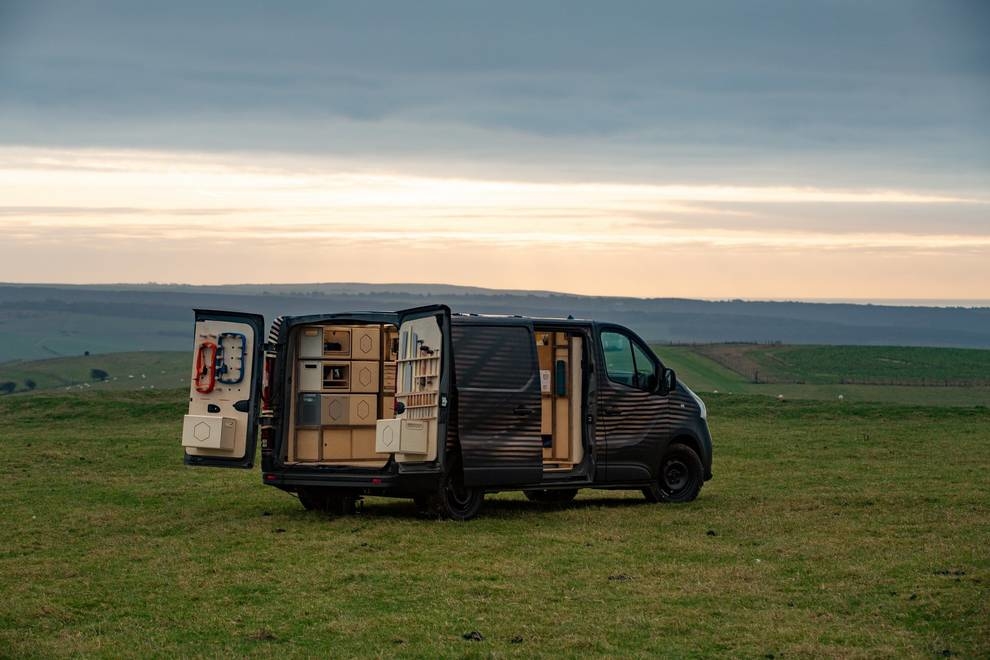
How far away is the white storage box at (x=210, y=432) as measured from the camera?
17.5m

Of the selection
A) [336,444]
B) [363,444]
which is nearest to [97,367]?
[363,444]

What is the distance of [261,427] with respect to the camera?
18.2 m

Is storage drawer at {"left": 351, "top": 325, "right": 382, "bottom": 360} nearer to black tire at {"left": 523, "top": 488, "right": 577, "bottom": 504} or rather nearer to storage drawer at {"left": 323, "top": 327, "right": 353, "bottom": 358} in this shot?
storage drawer at {"left": 323, "top": 327, "right": 353, "bottom": 358}

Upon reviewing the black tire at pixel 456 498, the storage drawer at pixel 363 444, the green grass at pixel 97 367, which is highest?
the storage drawer at pixel 363 444

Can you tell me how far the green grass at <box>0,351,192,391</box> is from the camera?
8838 centimetres

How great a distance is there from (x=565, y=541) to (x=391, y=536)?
1.98 metres

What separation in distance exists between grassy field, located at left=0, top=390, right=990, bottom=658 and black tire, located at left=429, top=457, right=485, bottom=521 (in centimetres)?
31

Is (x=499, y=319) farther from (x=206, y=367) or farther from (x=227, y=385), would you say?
(x=206, y=367)

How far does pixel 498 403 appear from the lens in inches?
689

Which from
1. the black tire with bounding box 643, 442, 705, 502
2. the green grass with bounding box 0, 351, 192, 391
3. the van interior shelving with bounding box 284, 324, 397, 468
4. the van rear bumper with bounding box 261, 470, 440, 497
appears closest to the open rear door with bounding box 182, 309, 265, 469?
the van rear bumper with bounding box 261, 470, 440, 497

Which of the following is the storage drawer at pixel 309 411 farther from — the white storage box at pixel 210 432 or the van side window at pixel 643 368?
the van side window at pixel 643 368

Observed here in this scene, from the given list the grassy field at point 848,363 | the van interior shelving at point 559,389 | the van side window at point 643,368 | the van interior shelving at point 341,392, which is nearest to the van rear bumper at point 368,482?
the van interior shelving at point 341,392

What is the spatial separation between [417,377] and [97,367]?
90.7 meters

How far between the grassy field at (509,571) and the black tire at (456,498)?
31 cm
